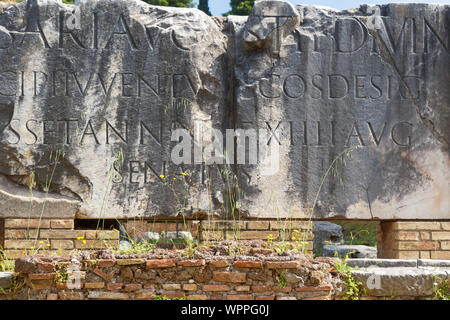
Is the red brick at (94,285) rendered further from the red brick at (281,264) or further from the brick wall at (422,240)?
the brick wall at (422,240)

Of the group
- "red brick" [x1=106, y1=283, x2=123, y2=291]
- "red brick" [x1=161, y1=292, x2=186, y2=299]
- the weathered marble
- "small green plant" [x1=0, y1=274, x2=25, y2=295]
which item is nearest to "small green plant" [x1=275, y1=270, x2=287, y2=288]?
"red brick" [x1=161, y1=292, x2=186, y2=299]

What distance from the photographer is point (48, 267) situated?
130 inches

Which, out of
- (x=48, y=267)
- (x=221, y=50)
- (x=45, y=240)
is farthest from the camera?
(x=221, y=50)

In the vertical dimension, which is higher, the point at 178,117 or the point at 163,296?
the point at 178,117

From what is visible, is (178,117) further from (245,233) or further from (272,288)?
(272,288)

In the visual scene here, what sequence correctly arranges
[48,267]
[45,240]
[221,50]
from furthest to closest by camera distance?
[221,50] < [45,240] < [48,267]

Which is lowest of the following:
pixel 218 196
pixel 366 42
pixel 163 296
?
pixel 163 296

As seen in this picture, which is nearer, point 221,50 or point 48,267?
point 48,267

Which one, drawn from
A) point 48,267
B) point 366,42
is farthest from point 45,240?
point 366,42

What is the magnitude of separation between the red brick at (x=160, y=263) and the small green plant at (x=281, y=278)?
2.03ft

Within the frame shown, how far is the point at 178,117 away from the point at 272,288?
98.1 inches

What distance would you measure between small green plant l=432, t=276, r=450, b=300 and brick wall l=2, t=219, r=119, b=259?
2.83 meters

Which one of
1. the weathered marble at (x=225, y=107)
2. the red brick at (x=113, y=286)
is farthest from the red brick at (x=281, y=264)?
the weathered marble at (x=225, y=107)

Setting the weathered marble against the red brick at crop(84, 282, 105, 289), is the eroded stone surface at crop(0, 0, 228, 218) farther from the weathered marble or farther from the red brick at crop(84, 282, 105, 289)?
the red brick at crop(84, 282, 105, 289)
